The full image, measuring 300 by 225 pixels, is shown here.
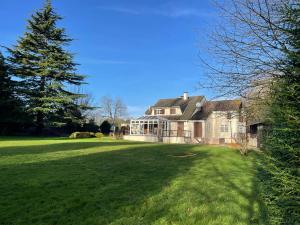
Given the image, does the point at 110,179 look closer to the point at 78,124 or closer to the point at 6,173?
the point at 6,173

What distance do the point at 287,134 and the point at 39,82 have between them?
38720 millimetres

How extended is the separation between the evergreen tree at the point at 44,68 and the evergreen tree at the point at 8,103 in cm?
103

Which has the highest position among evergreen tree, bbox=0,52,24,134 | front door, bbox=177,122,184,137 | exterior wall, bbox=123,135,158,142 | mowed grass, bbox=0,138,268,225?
evergreen tree, bbox=0,52,24,134

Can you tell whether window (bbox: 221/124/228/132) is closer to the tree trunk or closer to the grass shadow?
the tree trunk

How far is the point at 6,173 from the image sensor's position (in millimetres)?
8906

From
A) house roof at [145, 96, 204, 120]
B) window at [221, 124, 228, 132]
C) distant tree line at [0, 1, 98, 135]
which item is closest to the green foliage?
distant tree line at [0, 1, 98, 135]

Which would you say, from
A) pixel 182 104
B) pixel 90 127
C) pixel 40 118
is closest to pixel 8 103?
pixel 40 118

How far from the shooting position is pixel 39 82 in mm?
39219

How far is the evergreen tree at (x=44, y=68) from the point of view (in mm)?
38094

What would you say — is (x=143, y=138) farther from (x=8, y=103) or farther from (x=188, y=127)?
(x=8, y=103)

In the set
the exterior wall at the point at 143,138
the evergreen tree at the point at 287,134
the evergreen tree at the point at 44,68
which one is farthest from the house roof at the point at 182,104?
the evergreen tree at the point at 287,134

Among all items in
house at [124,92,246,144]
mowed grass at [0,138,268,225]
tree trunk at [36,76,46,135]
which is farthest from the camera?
tree trunk at [36,76,46,135]

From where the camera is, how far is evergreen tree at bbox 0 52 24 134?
36741 millimetres

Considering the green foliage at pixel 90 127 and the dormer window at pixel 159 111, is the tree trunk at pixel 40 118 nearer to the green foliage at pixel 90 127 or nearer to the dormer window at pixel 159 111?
the green foliage at pixel 90 127
